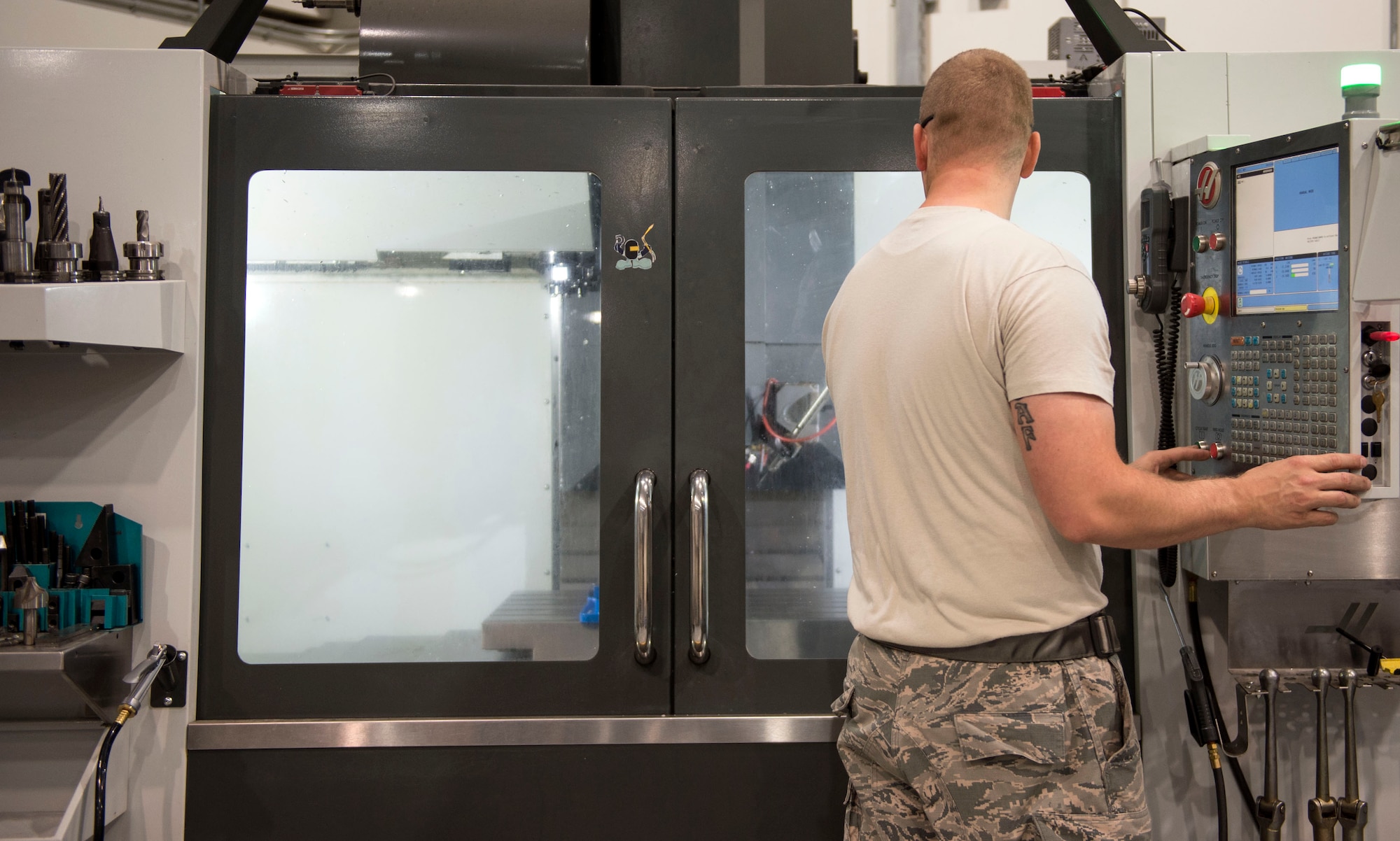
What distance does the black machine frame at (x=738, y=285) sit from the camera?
158 centimetres

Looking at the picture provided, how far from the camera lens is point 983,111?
1170 millimetres

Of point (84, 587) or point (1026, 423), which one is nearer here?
point (1026, 423)

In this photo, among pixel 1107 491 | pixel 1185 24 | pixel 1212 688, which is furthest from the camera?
pixel 1185 24

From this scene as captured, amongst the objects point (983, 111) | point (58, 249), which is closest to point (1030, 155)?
point (983, 111)

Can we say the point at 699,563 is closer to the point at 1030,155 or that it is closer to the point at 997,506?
the point at 997,506

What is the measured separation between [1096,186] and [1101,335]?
2.29 feet

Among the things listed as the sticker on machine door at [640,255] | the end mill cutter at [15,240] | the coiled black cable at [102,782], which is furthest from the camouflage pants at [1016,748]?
the end mill cutter at [15,240]

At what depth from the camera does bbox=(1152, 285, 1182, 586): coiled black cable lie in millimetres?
1542

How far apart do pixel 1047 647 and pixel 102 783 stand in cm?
146

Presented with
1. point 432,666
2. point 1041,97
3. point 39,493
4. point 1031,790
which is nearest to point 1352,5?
point 1041,97

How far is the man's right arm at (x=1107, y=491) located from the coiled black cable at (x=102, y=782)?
4.76ft

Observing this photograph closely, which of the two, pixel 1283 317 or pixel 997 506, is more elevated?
pixel 1283 317

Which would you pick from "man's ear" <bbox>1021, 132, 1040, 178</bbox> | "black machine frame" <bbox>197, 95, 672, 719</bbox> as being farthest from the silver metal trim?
"man's ear" <bbox>1021, 132, 1040, 178</bbox>

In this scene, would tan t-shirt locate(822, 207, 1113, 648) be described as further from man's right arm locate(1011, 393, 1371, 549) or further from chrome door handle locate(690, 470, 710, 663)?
chrome door handle locate(690, 470, 710, 663)
